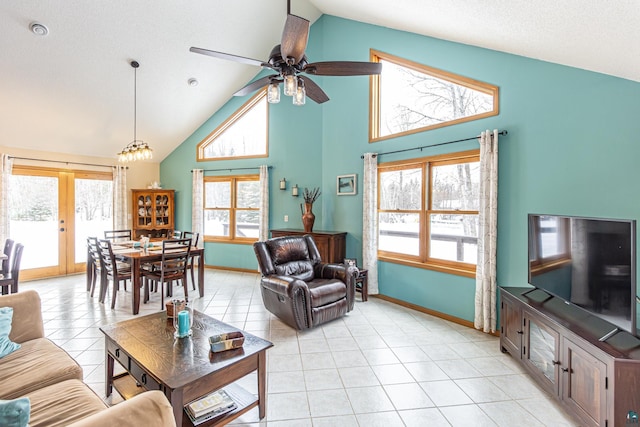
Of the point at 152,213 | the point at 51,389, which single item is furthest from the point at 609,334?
the point at 152,213

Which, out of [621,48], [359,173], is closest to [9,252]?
[359,173]

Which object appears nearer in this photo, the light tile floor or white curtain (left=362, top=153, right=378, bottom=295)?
the light tile floor

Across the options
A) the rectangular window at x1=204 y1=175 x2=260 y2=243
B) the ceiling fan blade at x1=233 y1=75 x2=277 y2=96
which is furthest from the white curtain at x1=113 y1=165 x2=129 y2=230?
the ceiling fan blade at x1=233 y1=75 x2=277 y2=96

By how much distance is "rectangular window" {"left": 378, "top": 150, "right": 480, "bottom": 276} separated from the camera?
3.67 m

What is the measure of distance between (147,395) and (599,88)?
3773 mm

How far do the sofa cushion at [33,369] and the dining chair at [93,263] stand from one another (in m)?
2.70

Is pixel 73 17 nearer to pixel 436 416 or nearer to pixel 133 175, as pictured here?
pixel 133 175

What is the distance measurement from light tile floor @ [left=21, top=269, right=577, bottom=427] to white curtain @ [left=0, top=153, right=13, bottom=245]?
1.89 metres

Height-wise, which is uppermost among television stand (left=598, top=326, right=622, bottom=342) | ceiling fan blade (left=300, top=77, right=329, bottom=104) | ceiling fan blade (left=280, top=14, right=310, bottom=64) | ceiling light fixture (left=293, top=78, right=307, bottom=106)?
ceiling fan blade (left=300, top=77, right=329, bottom=104)

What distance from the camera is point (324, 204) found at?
217 inches

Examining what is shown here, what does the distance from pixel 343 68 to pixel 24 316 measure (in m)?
3.12

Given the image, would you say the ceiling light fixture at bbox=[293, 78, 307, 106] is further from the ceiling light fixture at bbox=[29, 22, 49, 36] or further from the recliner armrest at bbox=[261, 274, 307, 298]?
the ceiling light fixture at bbox=[29, 22, 49, 36]

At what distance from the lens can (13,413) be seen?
1049mm

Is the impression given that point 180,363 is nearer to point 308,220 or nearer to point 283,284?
point 283,284
